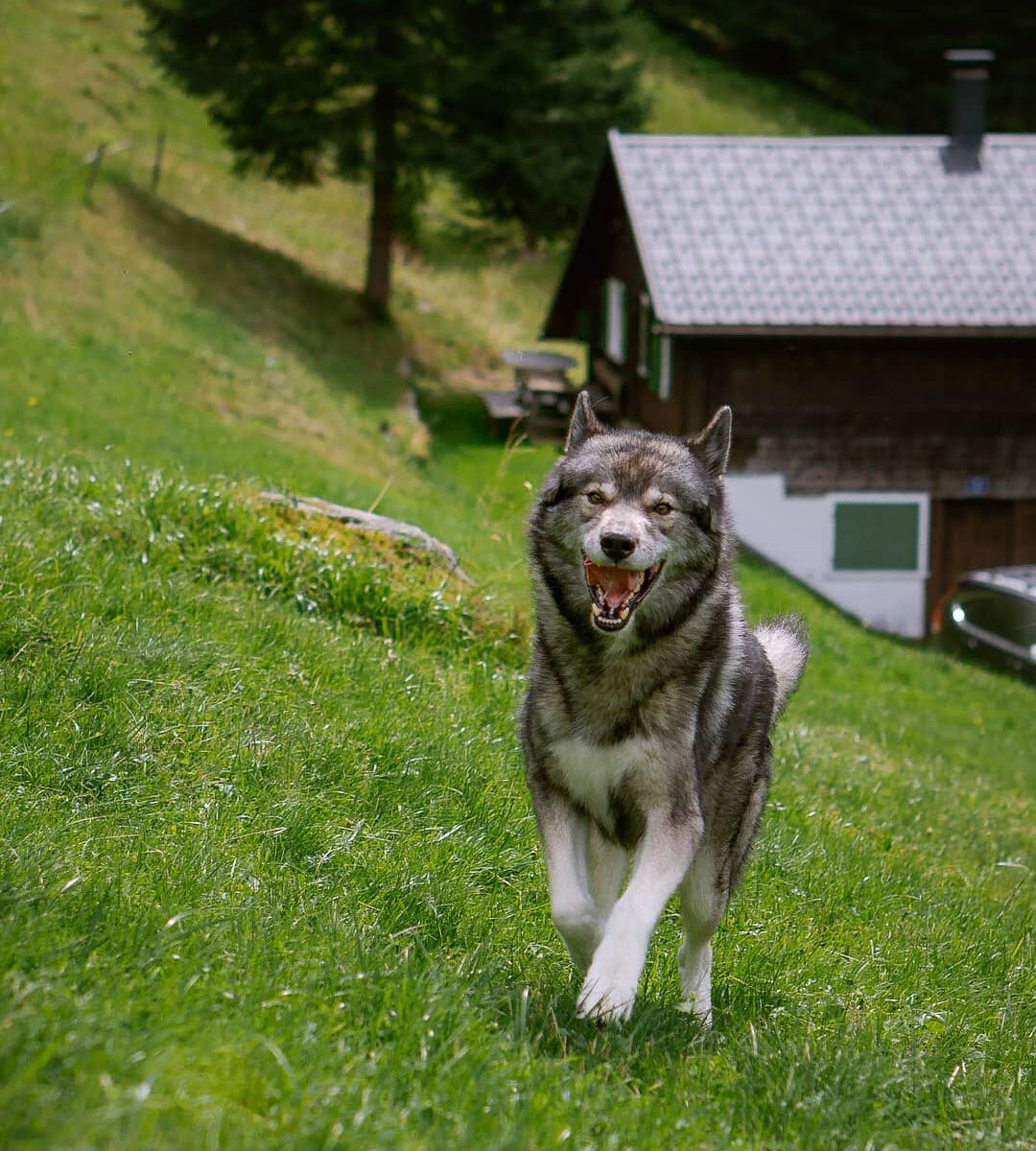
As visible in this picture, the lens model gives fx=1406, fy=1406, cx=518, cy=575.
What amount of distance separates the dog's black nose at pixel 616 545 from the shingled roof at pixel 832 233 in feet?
68.3

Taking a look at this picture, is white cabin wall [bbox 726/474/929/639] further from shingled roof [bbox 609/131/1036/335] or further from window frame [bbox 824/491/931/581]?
shingled roof [bbox 609/131/1036/335]

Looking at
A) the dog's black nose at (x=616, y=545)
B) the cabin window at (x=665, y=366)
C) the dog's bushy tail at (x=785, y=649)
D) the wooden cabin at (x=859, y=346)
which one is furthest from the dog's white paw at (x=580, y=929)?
the cabin window at (x=665, y=366)

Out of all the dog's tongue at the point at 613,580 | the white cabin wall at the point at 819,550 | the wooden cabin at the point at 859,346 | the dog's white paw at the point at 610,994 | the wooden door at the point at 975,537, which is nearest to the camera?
the dog's white paw at the point at 610,994

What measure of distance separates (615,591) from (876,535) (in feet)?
78.4

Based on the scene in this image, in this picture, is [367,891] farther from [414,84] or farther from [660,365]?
[414,84]

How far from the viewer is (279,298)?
104 feet

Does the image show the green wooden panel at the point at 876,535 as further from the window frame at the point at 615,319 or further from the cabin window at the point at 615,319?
the cabin window at the point at 615,319

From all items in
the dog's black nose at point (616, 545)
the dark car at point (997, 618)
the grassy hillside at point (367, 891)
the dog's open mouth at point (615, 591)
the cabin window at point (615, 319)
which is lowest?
the dark car at point (997, 618)

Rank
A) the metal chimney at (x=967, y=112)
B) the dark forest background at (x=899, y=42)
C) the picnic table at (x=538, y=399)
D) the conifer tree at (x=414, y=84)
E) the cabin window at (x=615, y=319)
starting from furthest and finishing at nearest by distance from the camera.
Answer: the dark forest background at (x=899, y=42) → the cabin window at (x=615, y=319) → the picnic table at (x=538, y=399) → the conifer tree at (x=414, y=84) → the metal chimney at (x=967, y=112)

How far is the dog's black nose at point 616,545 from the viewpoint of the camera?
178 inches

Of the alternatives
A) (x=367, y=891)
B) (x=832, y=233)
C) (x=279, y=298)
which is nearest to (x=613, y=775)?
(x=367, y=891)

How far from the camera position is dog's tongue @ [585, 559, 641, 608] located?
4656 mm

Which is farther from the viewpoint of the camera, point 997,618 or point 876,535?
point 876,535

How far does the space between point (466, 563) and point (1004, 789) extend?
5688 millimetres
